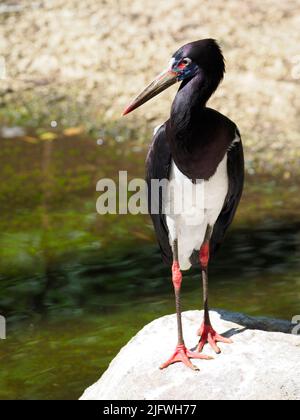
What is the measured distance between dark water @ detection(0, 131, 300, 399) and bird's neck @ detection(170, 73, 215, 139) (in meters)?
2.09

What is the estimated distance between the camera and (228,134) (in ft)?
19.9

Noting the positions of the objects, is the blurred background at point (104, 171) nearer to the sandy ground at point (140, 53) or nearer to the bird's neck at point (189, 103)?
the sandy ground at point (140, 53)

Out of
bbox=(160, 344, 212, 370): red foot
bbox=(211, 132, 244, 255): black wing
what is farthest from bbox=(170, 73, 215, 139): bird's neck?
bbox=(160, 344, 212, 370): red foot

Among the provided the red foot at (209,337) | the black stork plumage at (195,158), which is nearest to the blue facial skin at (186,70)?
the black stork plumage at (195,158)

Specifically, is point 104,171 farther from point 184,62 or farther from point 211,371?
point 211,371

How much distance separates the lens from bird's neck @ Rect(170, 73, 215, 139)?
5.88 meters

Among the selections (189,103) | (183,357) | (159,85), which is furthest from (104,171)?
(189,103)

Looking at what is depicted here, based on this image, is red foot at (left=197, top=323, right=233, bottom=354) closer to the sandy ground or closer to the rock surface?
the rock surface

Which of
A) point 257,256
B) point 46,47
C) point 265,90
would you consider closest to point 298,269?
point 257,256

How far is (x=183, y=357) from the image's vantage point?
6.15 m

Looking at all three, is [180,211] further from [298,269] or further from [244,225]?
[244,225]

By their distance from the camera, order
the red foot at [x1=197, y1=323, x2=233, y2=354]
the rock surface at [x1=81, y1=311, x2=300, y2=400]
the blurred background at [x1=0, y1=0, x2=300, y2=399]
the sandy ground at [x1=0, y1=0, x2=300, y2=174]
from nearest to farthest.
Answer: the rock surface at [x1=81, y1=311, x2=300, y2=400]
the red foot at [x1=197, y1=323, x2=233, y2=354]
the blurred background at [x1=0, y1=0, x2=300, y2=399]
the sandy ground at [x1=0, y1=0, x2=300, y2=174]

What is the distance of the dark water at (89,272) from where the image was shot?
297 inches
